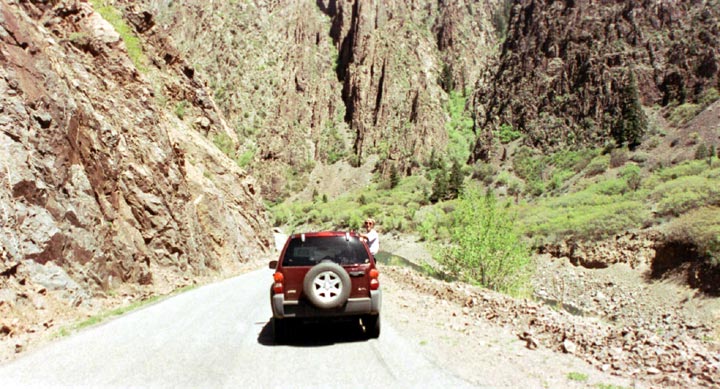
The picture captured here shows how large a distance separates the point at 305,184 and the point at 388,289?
123m

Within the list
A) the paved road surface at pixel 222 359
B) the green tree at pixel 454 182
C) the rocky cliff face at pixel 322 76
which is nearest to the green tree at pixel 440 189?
the green tree at pixel 454 182

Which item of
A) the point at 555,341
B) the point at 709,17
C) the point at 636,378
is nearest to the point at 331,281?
the point at 555,341

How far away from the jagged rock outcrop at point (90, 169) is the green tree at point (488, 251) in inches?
492

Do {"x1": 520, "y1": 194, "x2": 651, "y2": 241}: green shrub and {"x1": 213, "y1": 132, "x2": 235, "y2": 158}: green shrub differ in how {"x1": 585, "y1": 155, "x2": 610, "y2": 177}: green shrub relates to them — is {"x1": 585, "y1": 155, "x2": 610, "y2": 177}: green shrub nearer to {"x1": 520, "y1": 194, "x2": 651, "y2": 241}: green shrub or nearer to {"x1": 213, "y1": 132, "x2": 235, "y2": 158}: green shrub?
{"x1": 520, "y1": 194, "x2": 651, "y2": 241}: green shrub

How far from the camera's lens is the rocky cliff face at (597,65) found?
307 ft

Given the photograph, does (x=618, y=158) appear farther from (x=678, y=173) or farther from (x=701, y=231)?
(x=701, y=231)

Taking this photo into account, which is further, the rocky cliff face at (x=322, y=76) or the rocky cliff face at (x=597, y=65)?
the rocky cliff face at (x=322, y=76)

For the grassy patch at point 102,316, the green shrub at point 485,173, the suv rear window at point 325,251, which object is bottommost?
the grassy patch at point 102,316

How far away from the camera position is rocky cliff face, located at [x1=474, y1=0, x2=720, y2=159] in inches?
3679

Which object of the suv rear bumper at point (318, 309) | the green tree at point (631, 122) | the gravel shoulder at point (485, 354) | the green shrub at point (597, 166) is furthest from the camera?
the green tree at point (631, 122)

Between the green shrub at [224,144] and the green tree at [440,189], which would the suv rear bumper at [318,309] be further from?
the green tree at [440,189]

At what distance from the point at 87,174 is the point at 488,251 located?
1592 cm

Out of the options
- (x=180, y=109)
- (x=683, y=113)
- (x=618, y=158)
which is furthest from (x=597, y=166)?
(x=180, y=109)

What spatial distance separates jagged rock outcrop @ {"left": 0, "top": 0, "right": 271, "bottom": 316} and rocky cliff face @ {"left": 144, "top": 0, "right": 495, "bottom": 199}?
10756cm
